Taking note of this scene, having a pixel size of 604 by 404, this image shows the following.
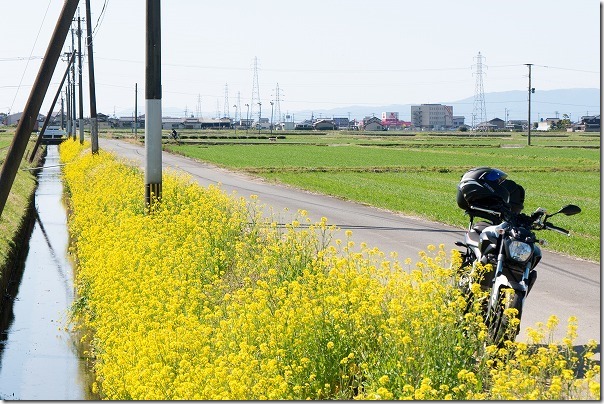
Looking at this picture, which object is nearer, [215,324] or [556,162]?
[215,324]

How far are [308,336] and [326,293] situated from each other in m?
0.89

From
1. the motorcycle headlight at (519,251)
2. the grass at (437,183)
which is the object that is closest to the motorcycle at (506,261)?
the motorcycle headlight at (519,251)

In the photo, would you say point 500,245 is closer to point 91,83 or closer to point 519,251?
point 519,251

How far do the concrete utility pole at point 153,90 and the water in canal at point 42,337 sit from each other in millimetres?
2371

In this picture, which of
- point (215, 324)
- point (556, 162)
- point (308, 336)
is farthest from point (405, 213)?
point (556, 162)

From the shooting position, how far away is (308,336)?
262 inches

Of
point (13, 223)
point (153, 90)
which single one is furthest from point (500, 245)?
point (13, 223)

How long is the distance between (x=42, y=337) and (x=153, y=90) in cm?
582

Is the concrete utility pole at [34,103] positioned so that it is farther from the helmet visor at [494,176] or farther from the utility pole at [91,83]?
the utility pole at [91,83]

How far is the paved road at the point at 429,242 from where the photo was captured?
9867 millimetres

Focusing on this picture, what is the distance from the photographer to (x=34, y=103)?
1121cm

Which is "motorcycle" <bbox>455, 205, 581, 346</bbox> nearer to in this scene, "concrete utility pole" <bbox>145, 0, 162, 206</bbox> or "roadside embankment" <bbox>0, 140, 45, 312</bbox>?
"roadside embankment" <bbox>0, 140, 45, 312</bbox>

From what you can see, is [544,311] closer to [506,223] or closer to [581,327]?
[581,327]

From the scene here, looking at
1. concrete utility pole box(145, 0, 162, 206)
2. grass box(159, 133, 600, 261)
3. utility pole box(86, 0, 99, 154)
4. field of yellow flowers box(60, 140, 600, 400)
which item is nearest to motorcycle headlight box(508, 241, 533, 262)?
field of yellow flowers box(60, 140, 600, 400)
